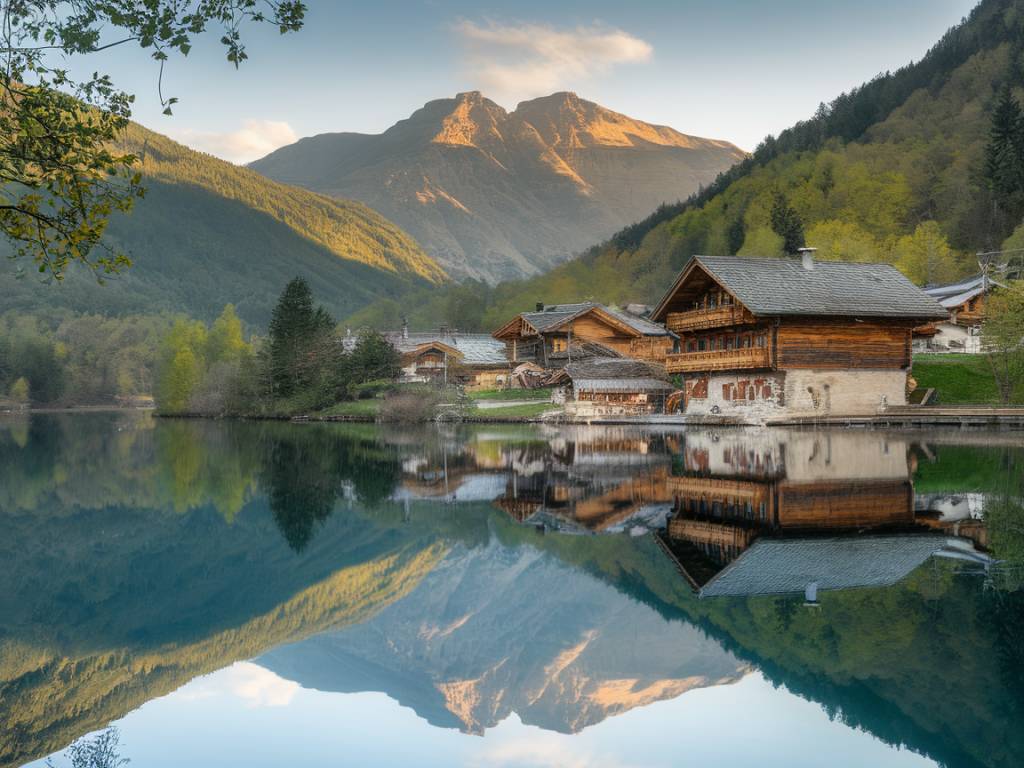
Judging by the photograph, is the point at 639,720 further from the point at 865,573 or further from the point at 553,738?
the point at 865,573

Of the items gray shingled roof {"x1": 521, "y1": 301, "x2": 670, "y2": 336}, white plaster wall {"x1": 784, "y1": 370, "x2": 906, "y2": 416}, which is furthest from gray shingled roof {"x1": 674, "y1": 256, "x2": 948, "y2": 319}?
gray shingled roof {"x1": 521, "y1": 301, "x2": 670, "y2": 336}

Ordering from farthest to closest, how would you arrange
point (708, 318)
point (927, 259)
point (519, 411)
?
point (927, 259) → point (519, 411) → point (708, 318)

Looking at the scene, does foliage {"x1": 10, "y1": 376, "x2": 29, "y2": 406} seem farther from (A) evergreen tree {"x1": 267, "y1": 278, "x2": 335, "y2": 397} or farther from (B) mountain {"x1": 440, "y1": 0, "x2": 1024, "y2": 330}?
(A) evergreen tree {"x1": 267, "y1": 278, "x2": 335, "y2": 397}

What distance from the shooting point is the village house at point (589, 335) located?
70000mm

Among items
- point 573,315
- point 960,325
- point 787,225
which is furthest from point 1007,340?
point 787,225

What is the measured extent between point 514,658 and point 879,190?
3385 inches

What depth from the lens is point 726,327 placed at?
46719mm

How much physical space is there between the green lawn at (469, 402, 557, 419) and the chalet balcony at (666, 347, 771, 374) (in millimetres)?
8516

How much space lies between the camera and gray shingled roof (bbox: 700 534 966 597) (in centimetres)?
946

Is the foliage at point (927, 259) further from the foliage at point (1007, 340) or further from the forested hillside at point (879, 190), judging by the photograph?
the foliage at point (1007, 340)

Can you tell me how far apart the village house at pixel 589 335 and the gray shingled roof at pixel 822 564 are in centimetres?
5750

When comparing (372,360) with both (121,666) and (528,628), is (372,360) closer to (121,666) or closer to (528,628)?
(528,628)

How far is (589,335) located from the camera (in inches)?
2805

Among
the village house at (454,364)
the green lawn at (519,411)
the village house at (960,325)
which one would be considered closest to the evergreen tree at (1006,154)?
the village house at (960,325)
